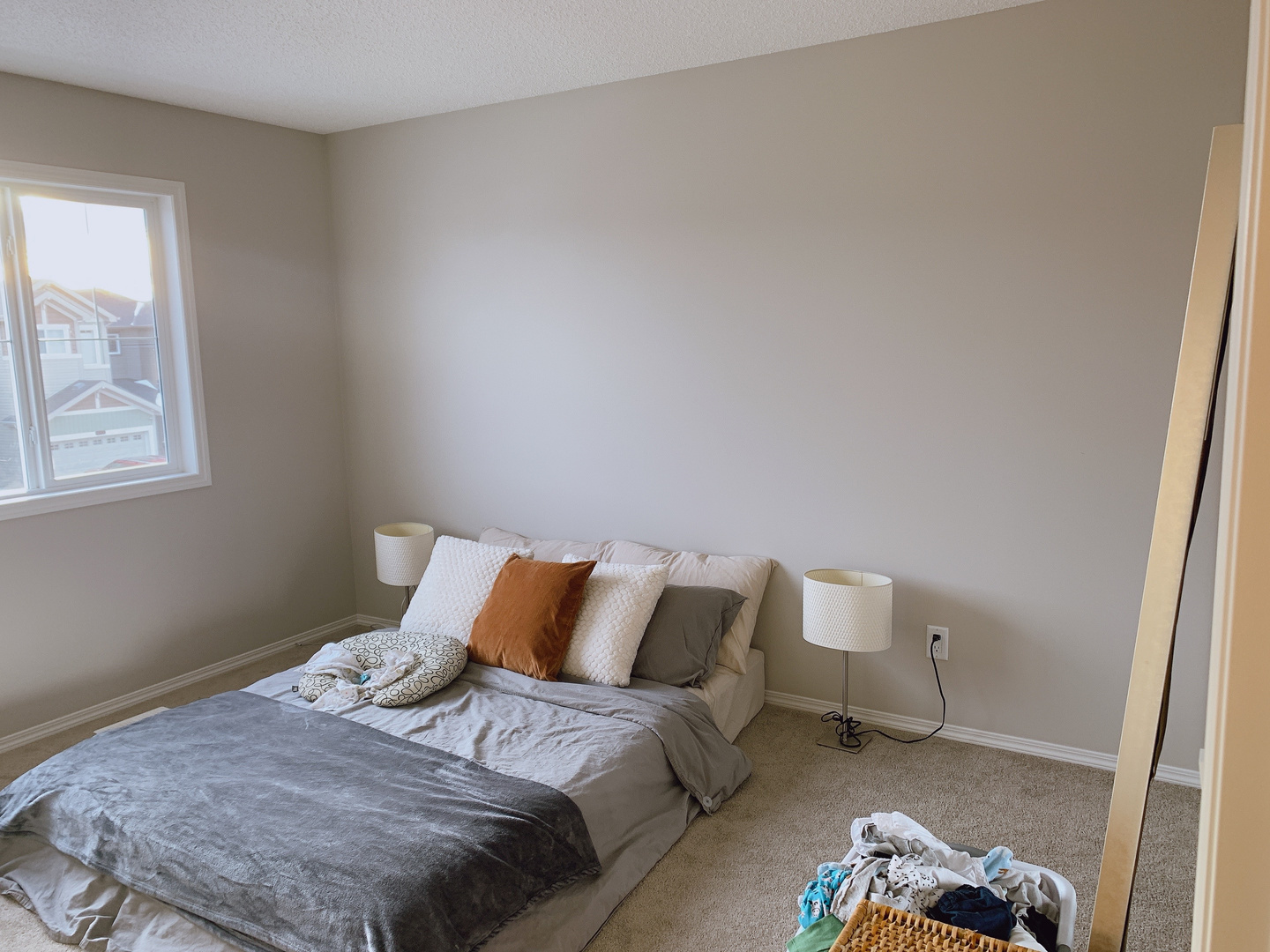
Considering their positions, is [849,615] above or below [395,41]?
below

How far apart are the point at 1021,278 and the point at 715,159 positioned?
126 centimetres

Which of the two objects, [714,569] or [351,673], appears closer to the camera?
[351,673]

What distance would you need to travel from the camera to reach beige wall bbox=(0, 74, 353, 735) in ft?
11.4

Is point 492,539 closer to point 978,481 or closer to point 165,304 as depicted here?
point 165,304

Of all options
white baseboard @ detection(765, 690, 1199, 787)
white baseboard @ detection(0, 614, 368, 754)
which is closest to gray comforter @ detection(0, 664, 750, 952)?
white baseboard @ detection(765, 690, 1199, 787)

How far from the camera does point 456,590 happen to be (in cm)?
351

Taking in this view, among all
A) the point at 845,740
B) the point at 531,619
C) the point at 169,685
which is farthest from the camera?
the point at 169,685

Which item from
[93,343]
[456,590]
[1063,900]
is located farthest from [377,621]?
[1063,900]

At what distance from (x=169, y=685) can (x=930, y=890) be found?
11.2ft

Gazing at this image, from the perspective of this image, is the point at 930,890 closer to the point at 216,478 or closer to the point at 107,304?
the point at 216,478

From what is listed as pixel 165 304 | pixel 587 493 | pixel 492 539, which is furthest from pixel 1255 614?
pixel 165 304

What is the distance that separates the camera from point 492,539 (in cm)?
416

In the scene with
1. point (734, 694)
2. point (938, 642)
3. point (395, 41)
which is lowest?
point (734, 694)

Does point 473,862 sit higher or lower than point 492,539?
lower
